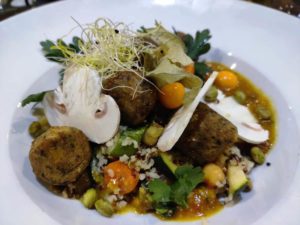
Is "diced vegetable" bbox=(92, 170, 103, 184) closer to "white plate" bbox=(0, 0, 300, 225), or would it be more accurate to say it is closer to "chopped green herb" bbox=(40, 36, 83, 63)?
"white plate" bbox=(0, 0, 300, 225)

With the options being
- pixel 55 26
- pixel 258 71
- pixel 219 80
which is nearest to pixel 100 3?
pixel 55 26

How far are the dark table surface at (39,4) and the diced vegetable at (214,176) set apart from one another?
7.26ft

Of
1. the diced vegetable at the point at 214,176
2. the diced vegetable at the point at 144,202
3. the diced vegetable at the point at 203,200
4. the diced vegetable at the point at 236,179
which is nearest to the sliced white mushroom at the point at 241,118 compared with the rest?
the diced vegetable at the point at 236,179

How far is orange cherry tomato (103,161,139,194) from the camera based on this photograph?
3090mm

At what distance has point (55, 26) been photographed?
13.7 ft

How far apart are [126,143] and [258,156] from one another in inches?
45.0

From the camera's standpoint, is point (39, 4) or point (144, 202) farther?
point (39, 4)

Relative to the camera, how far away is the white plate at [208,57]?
282 cm

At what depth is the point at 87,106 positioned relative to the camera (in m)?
3.04

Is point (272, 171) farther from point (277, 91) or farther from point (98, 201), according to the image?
point (98, 201)

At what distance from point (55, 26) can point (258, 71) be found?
2194 millimetres

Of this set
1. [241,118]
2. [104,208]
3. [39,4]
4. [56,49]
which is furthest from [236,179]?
[39,4]

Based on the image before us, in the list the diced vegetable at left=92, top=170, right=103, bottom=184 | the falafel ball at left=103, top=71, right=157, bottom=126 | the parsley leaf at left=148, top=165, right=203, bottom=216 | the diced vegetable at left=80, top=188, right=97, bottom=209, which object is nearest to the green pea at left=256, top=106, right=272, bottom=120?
the parsley leaf at left=148, top=165, right=203, bottom=216

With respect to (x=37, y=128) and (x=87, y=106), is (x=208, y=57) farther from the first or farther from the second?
(x=37, y=128)
